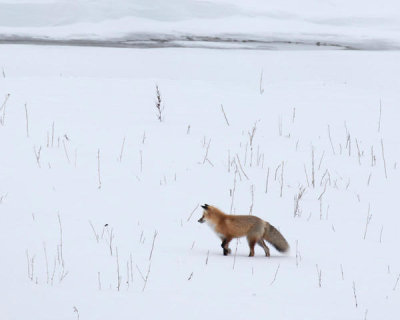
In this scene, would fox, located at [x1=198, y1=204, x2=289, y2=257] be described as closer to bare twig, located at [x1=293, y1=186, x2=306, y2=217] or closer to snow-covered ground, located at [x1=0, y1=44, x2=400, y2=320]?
snow-covered ground, located at [x1=0, y1=44, x2=400, y2=320]

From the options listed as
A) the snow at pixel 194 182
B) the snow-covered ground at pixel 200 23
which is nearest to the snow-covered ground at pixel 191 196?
the snow at pixel 194 182

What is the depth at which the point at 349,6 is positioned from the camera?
892 inches

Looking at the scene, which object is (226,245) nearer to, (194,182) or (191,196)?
(191,196)

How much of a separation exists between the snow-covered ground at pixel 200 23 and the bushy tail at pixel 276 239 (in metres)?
13.6

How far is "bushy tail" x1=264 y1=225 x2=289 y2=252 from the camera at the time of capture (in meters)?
4.89

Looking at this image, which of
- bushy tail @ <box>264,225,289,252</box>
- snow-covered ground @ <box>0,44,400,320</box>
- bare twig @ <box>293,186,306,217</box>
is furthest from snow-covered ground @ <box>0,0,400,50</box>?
bushy tail @ <box>264,225,289,252</box>

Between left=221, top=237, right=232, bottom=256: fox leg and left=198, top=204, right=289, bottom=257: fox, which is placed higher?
left=198, top=204, right=289, bottom=257: fox

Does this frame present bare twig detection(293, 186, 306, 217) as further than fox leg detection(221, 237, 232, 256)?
Yes

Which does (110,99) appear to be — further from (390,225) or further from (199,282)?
(199,282)

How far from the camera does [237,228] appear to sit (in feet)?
15.9

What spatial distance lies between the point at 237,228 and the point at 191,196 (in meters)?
1.55

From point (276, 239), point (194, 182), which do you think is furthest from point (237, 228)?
point (194, 182)

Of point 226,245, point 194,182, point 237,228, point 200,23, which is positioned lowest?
point 194,182

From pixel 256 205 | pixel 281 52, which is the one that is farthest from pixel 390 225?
pixel 281 52
